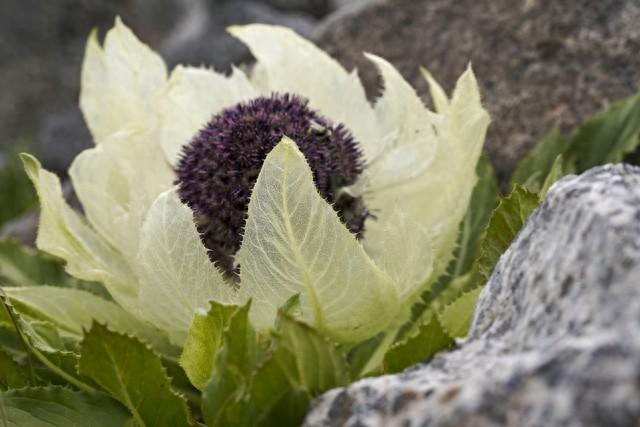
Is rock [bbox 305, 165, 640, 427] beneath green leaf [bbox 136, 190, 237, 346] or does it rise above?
beneath

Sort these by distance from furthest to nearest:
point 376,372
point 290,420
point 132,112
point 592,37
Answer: point 592,37 → point 132,112 → point 376,372 → point 290,420

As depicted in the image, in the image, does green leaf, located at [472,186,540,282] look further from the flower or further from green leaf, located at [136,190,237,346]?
green leaf, located at [136,190,237,346]

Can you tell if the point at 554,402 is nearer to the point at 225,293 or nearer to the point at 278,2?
the point at 225,293

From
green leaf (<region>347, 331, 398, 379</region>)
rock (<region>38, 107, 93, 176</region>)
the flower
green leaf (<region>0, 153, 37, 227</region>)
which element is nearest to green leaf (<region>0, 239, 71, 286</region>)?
the flower

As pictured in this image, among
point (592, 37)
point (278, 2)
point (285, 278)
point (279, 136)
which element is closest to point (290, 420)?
point (285, 278)

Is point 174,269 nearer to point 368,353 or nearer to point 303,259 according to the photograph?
point 303,259

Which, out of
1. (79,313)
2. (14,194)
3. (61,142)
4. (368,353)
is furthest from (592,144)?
(61,142)
